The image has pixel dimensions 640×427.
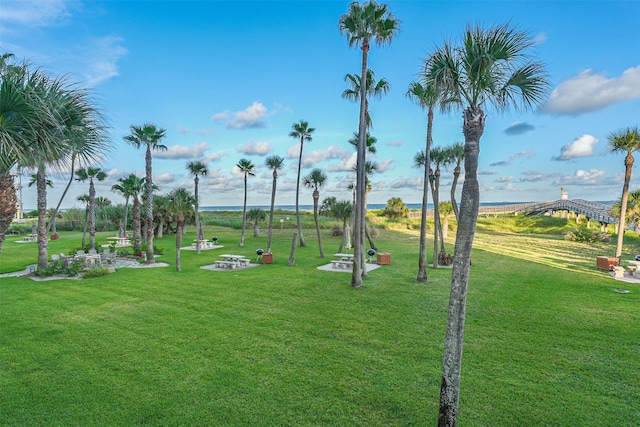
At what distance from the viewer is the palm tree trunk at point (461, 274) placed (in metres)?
4.41

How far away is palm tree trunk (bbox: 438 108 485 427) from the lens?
14.5 feet

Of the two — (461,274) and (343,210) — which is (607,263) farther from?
(461,274)

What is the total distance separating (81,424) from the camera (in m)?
4.91

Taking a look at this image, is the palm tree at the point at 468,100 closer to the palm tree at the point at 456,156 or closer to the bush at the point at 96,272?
the palm tree at the point at 456,156

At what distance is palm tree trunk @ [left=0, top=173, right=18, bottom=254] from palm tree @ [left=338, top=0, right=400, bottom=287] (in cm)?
947

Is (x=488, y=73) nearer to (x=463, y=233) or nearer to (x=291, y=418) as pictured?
(x=463, y=233)

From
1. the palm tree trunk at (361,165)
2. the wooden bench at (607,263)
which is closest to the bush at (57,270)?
the palm tree trunk at (361,165)

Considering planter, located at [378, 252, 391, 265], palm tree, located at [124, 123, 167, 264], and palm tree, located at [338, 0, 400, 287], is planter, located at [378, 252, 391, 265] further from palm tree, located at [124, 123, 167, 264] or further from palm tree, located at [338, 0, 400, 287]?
palm tree, located at [124, 123, 167, 264]

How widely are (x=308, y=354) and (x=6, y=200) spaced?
228 inches


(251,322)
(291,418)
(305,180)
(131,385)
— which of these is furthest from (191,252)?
(291,418)

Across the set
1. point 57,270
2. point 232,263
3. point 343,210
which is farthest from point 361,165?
point 57,270

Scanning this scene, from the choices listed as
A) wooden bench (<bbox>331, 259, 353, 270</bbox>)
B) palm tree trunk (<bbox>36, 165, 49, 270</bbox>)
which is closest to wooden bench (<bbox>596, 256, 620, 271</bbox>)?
wooden bench (<bbox>331, 259, 353, 270</bbox>)

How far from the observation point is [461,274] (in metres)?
4.41

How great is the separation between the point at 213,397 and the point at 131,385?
1594mm
